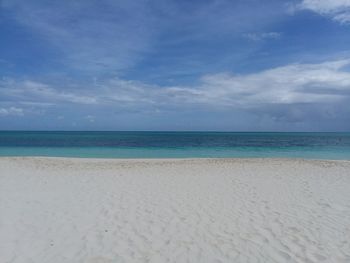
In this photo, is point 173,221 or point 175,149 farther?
point 175,149

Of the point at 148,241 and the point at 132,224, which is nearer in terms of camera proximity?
the point at 148,241

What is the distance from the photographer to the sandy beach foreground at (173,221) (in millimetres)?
4836

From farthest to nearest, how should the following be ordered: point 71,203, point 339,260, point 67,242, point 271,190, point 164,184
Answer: point 164,184 → point 271,190 → point 71,203 → point 67,242 → point 339,260

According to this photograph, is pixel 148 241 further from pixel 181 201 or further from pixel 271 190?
pixel 271 190

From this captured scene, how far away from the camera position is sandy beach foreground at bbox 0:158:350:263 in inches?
190

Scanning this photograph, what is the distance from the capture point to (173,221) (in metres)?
6.42

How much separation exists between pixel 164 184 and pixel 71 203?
3.88 metres

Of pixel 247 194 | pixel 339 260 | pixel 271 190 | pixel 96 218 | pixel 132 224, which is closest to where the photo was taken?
pixel 339 260

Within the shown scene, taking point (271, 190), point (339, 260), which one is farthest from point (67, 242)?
point (271, 190)

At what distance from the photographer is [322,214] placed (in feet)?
22.6

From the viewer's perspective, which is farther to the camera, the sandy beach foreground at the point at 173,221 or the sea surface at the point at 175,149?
the sea surface at the point at 175,149

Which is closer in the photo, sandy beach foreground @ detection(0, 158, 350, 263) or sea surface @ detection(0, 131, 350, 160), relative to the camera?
sandy beach foreground @ detection(0, 158, 350, 263)

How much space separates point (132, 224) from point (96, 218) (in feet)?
3.42

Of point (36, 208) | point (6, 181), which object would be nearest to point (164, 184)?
point (36, 208)
